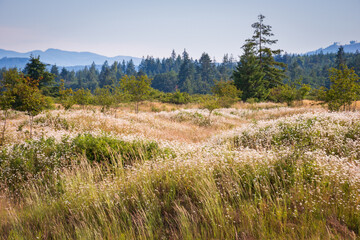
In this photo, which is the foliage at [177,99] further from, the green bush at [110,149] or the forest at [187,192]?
the green bush at [110,149]

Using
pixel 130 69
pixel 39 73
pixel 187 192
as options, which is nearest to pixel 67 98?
pixel 187 192

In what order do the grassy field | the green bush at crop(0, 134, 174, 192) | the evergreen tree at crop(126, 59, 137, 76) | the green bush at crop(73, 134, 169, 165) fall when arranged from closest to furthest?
the grassy field < the green bush at crop(0, 134, 174, 192) < the green bush at crop(73, 134, 169, 165) < the evergreen tree at crop(126, 59, 137, 76)

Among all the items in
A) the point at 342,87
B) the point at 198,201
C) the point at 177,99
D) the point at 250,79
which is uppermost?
the point at 250,79

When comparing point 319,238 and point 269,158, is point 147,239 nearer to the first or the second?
point 319,238

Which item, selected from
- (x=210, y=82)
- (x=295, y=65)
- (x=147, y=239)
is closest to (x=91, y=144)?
(x=147, y=239)

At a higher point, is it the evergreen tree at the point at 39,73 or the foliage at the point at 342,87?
the evergreen tree at the point at 39,73

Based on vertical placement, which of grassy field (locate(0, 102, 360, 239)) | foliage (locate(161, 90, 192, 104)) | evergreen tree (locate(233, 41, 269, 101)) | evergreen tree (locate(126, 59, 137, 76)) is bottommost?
grassy field (locate(0, 102, 360, 239))

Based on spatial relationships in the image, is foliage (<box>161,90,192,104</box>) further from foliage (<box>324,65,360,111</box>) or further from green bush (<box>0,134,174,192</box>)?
green bush (<box>0,134,174,192</box>)

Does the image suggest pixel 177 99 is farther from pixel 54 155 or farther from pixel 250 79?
pixel 54 155

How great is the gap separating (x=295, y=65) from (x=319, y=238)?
112 metres

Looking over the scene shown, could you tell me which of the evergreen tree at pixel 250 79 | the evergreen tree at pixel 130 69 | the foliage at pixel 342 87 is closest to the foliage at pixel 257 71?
the evergreen tree at pixel 250 79

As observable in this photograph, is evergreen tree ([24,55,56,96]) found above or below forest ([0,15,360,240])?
above

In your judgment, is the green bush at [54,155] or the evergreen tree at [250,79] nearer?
the green bush at [54,155]

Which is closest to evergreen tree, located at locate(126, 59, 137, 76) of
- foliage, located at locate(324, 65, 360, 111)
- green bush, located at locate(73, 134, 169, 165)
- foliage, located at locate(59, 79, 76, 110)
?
foliage, located at locate(59, 79, 76, 110)
